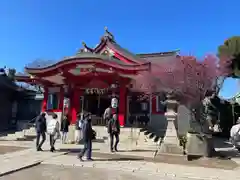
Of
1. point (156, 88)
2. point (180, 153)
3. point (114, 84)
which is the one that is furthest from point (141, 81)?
point (180, 153)

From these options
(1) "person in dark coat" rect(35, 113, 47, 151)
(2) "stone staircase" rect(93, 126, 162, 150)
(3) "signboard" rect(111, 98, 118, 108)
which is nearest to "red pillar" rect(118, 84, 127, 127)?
(3) "signboard" rect(111, 98, 118, 108)

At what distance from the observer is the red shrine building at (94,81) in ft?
50.9

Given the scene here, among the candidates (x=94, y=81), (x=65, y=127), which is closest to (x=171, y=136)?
(x=65, y=127)

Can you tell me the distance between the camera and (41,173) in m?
7.00

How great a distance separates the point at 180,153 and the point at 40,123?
22.0ft

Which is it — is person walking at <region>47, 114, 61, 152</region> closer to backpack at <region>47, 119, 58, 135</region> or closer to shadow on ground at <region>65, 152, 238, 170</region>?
backpack at <region>47, 119, 58, 135</region>

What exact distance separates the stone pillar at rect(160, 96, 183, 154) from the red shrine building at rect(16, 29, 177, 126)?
3.43 metres

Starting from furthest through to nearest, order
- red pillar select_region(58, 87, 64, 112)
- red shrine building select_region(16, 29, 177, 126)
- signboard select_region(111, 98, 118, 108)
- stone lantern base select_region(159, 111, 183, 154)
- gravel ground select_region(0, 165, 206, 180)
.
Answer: red pillar select_region(58, 87, 64, 112), signboard select_region(111, 98, 118, 108), red shrine building select_region(16, 29, 177, 126), stone lantern base select_region(159, 111, 183, 154), gravel ground select_region(0, 165, 206, 180)

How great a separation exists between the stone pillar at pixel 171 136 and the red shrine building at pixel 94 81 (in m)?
3.43

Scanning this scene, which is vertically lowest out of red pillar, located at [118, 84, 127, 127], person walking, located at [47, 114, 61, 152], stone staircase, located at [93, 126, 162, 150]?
stone staircase, located at [93, 126, 162, 150]

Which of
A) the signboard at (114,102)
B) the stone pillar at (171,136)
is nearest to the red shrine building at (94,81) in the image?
the signboard at (114,102)

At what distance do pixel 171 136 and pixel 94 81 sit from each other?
835 cm

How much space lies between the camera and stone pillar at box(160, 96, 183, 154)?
438 inches

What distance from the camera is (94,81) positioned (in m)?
17.9
